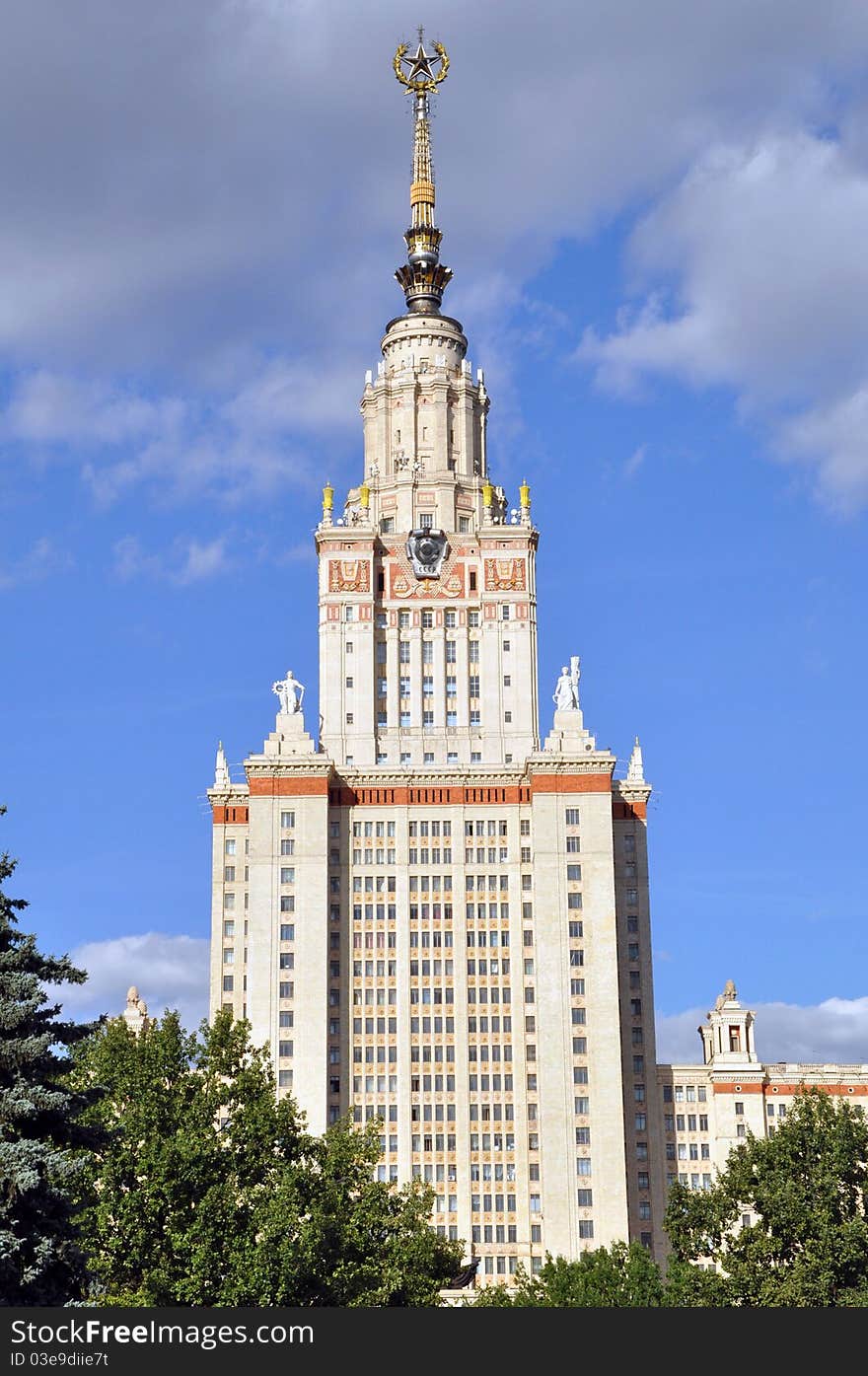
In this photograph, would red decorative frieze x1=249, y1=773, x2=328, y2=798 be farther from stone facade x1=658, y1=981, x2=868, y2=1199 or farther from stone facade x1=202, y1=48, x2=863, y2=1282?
stone facade x1=658, y1=981, x2=868, y2=1199

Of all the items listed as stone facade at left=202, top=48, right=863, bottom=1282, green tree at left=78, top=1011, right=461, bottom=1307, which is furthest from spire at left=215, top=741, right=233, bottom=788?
green tree at left=78, top=1011, right=461, bottom=1307

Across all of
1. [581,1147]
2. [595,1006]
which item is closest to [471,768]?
[595,1006]

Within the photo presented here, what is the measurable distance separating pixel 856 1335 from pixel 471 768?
12299 cm

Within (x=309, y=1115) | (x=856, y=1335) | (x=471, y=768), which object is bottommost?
(x=856, y=1335)

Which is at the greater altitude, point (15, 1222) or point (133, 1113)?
point (133, 1113)

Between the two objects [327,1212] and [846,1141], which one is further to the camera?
[846,1141]

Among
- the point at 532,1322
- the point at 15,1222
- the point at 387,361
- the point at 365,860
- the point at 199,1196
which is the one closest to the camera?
the point at 532,1322

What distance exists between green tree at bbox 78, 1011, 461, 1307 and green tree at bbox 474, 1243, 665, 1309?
1931 centimetres

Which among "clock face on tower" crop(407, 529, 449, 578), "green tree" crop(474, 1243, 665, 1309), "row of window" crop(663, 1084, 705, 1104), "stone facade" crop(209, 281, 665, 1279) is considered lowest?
"green tree" crop(474, 1243, 665, 1309)

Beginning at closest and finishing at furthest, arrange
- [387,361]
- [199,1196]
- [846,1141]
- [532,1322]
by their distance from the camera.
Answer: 1. [532,1322]
2. [199,1196]
3. [846,1141]
4. [387,361]

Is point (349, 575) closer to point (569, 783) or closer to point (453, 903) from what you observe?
point (569, 783)

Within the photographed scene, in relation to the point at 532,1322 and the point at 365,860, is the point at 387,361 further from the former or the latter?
the point at 532,1322

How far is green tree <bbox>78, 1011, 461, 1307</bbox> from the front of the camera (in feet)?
279

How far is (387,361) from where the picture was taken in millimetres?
199375
